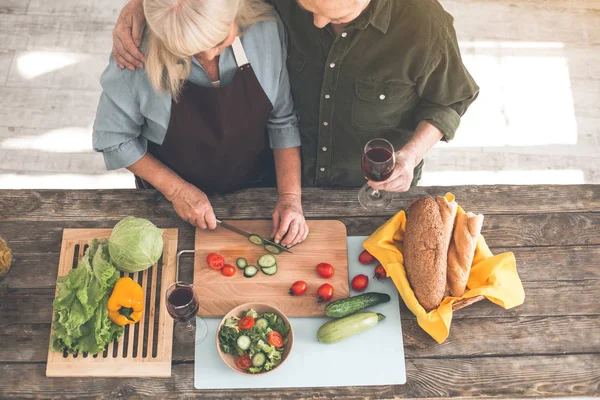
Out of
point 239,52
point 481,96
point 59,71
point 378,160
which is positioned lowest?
point 481,96

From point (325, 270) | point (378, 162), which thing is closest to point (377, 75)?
point (378, 162)

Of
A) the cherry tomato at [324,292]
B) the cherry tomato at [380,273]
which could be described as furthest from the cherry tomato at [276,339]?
the cherry tomato at [380,273]

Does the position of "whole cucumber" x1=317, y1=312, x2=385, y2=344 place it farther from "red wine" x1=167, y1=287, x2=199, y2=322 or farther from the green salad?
"red wine" x1=167, y1=287, x2=199, y2=322

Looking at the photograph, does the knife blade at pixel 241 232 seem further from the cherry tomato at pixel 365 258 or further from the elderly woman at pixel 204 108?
the cherry tomato at pixel 365 258

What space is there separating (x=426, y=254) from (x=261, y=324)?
63cm

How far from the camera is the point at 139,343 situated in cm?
220

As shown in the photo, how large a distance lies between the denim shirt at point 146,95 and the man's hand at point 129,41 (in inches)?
1.3

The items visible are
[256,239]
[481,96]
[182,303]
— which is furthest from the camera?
[481,96]

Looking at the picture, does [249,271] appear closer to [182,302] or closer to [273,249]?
[273,249]

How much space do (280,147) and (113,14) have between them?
2759 mm

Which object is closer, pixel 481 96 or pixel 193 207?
pixel 193 207

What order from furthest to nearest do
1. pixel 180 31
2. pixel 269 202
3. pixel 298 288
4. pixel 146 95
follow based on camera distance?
pixel 269 202
pixel 298 288
pixel 146 95
pixel 180 31

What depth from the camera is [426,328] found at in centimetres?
219

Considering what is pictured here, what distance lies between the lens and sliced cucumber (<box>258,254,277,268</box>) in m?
2.31
